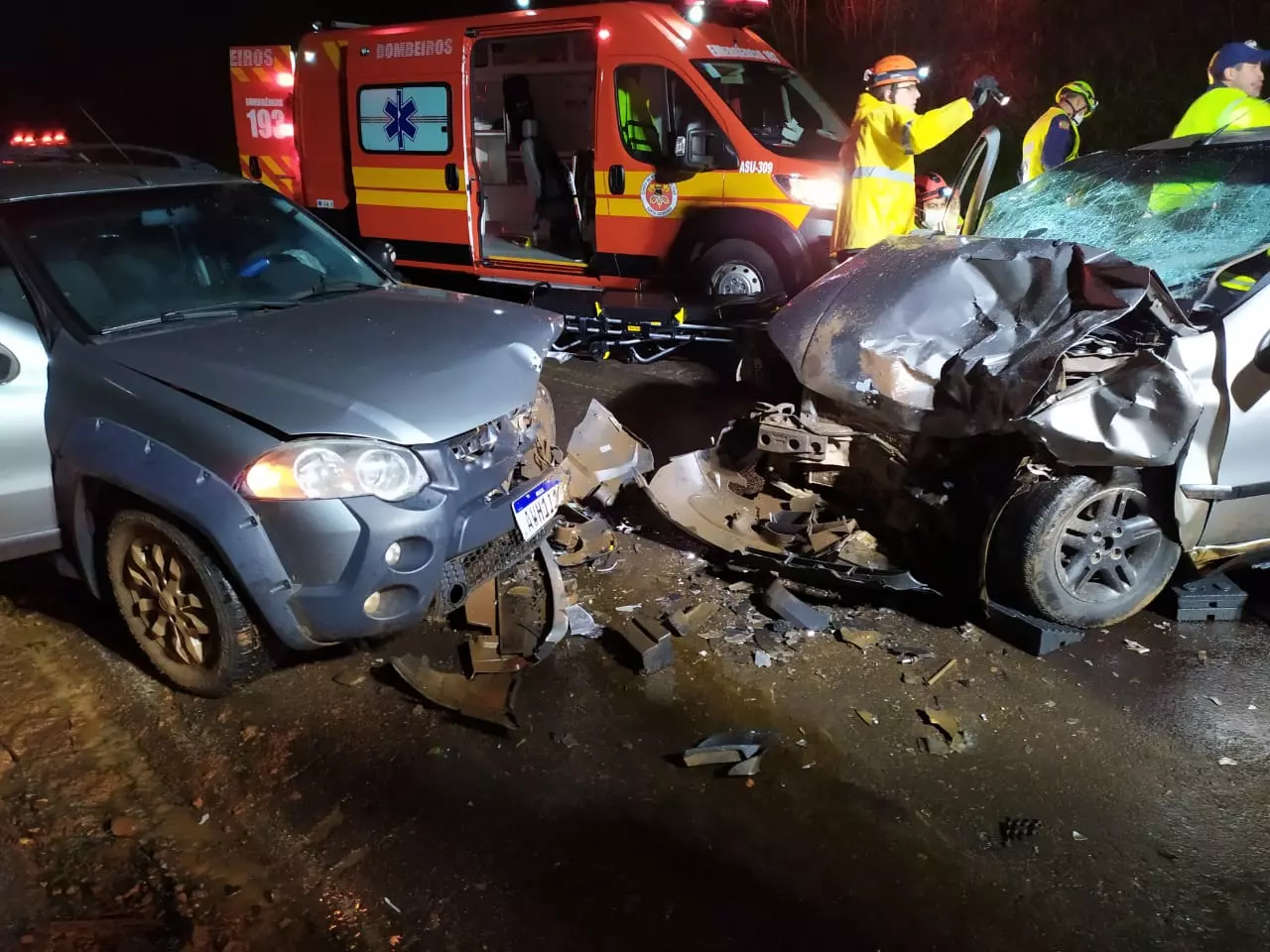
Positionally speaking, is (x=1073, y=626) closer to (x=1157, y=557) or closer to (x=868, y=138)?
(x=1157, y=557)

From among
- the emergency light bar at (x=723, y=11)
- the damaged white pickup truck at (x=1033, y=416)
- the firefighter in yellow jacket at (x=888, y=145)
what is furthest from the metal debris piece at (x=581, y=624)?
the emergency light bar at (x=723, y=11)

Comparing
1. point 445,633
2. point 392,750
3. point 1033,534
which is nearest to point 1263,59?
point 1033,534

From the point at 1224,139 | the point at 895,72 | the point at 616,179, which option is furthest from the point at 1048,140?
the point at 616,179

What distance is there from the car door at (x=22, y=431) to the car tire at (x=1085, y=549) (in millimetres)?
3355

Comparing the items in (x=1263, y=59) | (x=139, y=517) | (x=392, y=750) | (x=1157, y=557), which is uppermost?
(x=1263, y=59)

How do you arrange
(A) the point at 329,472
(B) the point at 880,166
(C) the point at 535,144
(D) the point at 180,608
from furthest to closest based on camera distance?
(C) the point at 535,144 → (B) the point at 880,166 → (D) the point at 180,608 → (A) the point at 329,472

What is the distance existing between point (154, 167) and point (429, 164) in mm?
4259

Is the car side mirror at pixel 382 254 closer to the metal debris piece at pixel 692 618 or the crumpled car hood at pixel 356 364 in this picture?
the crumpled car hood at pixel 356 364

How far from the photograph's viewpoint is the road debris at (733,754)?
9.09 feet

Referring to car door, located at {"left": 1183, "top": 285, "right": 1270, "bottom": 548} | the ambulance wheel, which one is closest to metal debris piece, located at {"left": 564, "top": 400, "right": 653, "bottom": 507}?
car door, located at {"left": 1183, "top": 285, "right": 1270, "bottom": 548}

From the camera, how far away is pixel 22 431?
120 inches

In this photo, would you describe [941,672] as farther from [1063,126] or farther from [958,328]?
[1063,126]

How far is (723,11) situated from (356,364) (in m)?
6.02

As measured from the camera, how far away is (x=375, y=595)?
2777 millimetres
